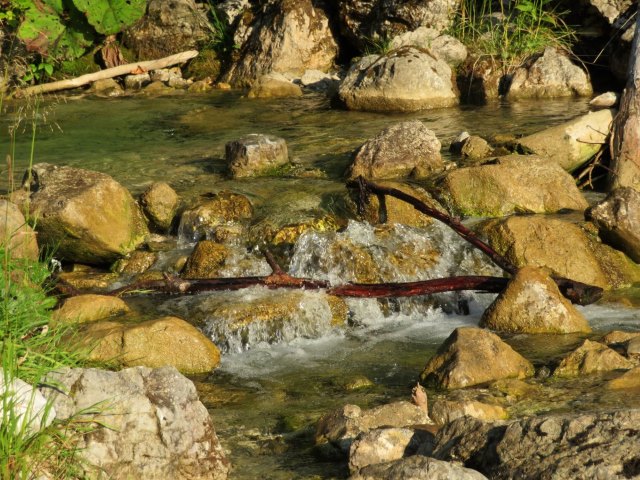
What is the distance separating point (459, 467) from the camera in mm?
3246

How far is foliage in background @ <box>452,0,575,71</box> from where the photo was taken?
42.7 feet

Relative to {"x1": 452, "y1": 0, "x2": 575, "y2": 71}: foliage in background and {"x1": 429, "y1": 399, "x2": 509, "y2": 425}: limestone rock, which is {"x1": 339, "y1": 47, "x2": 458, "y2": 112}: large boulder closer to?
{"x1": 452, "y1": 0, "x2": 575, "y2": 71}: foliage in background

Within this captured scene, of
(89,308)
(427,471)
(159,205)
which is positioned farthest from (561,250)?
(427,471)

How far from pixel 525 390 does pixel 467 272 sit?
2574 millimetres

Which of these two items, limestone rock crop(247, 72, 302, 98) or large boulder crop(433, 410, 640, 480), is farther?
limestone rock crop(247, 72, 302, 98)

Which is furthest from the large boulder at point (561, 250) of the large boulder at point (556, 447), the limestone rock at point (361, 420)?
the large boulder at point (556, 447)

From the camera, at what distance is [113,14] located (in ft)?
49.8

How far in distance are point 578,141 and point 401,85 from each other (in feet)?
11.9

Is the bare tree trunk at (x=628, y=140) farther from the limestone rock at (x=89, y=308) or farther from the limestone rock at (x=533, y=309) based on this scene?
the limestone rock at (x=89, y=308)

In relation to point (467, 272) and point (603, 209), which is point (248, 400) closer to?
point (467, 272)

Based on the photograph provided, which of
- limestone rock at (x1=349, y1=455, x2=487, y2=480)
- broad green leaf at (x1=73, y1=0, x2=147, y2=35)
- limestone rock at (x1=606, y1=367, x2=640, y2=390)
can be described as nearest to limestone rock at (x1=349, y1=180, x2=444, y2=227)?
limestone rock at (x1=606, y1=367, x2=640, y2=390)

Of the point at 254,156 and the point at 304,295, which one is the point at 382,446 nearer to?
the point at 304,295

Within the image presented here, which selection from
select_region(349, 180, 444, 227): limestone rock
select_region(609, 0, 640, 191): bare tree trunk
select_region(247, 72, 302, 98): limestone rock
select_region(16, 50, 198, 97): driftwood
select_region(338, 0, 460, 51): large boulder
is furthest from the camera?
select_region(16, 50, 198, 97): driftwood

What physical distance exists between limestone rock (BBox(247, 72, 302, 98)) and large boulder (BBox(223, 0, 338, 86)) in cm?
83
